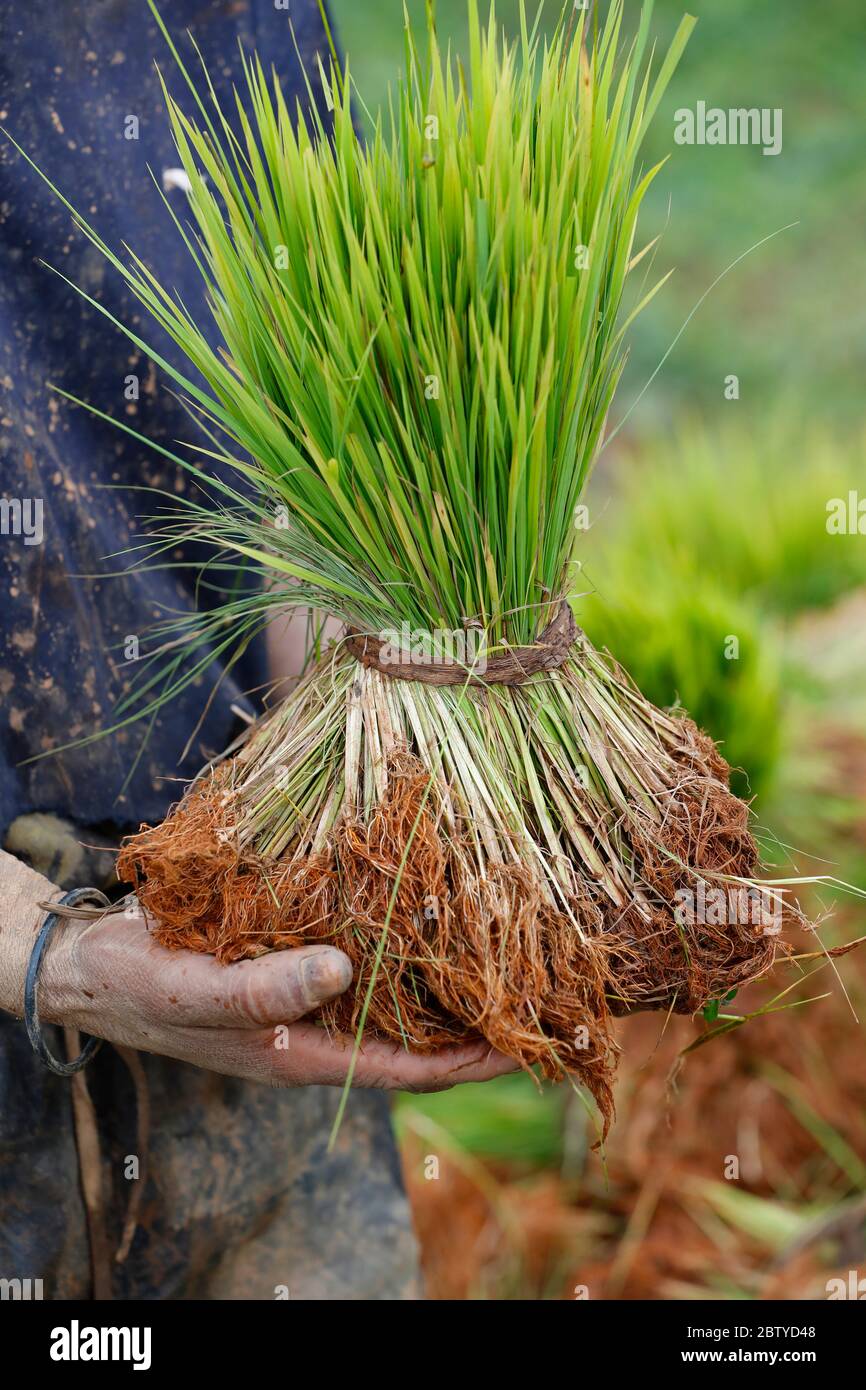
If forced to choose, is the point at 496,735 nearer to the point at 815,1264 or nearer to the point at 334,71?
the point at 334,71

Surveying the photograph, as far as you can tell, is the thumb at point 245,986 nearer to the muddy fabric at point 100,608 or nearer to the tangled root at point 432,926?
the tangled root at point 432,926

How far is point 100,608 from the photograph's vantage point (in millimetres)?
736

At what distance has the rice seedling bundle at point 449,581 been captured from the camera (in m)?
0.53

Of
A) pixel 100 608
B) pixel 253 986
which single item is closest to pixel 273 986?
pixel 253 986

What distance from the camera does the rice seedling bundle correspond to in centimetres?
53

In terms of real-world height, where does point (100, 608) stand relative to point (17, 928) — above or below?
above

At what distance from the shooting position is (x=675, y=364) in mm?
2961

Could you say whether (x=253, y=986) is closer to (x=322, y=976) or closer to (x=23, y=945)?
(x=322, y=976)

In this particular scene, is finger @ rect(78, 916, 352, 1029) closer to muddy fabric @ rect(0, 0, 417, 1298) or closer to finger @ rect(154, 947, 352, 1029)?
finger @ rect(154, 947, 352, 1029)

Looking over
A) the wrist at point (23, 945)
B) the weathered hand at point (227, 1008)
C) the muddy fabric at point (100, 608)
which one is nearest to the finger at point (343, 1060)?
the weathered hand at point (227, 1008)

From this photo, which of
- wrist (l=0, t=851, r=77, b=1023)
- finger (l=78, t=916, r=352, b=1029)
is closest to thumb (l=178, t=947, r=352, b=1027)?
finger (l=78, t=916, r=352, b=1029)

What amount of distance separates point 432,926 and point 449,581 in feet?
0.61

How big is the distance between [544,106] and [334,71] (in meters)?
0.11

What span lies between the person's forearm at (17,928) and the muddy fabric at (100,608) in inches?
2.3
